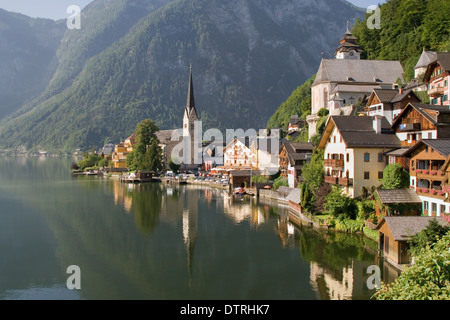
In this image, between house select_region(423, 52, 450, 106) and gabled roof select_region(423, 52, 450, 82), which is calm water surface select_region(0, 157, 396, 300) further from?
gabled roof select_region(423, 52, 450, 82)

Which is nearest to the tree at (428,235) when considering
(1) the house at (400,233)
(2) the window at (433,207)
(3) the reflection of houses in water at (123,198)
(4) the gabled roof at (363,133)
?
(1) the house at (400,233)

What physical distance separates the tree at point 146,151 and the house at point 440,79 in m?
64.8

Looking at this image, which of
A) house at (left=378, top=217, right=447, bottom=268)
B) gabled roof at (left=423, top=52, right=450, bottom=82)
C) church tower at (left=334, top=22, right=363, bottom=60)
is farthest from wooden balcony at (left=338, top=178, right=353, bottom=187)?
church tower at (left=334, top=22, right=363, bottom=60)

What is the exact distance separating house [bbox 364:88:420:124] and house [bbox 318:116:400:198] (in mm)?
2828

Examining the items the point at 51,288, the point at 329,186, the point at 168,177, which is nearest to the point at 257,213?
the point at 329,186

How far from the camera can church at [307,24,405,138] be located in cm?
6191

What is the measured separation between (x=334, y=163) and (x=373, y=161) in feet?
12.9

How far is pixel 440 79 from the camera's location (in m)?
41.8

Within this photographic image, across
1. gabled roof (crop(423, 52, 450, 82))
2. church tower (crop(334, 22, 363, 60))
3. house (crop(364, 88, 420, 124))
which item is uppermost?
church tower (crop(334, 22, 363, 60))

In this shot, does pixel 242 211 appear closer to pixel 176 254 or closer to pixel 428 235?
pixel 176 254

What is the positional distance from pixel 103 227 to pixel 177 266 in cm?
1625

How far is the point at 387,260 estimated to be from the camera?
25.6 m

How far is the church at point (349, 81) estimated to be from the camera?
61906 millimetres

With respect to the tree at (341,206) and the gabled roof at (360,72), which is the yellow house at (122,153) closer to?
the gabled roof at (360,72)
